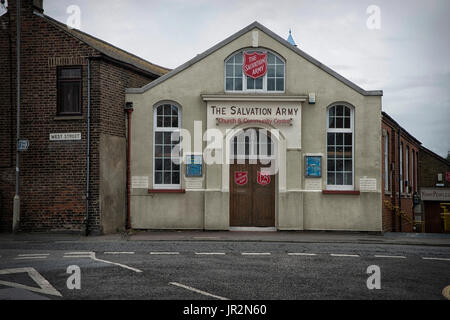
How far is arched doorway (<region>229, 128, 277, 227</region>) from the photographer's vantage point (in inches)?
709

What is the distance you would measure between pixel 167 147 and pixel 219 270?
356 inches

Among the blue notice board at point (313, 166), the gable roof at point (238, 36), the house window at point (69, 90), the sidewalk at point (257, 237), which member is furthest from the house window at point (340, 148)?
the house window at point (69, 90)

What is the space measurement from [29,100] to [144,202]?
4.89m

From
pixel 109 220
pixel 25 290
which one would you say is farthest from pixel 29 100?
pixel 25 290

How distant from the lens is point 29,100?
1730cm

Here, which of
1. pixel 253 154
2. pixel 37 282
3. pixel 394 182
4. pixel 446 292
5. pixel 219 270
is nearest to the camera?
pixel 446 292

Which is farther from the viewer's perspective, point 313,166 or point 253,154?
point 253,154

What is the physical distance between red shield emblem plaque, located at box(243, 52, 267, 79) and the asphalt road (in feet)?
20.6

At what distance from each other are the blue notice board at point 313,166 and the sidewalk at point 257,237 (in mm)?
1875

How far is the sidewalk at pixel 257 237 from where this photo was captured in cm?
1537

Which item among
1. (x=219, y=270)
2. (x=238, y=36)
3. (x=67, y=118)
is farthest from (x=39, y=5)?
(x=219, y=270)

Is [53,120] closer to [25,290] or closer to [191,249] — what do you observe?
[191,249]

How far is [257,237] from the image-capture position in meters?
15.9

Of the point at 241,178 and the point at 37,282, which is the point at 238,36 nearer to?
the point at 241,178
